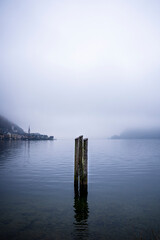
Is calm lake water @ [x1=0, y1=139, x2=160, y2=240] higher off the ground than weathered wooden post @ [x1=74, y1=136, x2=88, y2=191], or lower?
lower

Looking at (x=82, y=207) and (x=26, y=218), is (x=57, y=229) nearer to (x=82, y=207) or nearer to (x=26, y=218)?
Answer: (x=26, y=218)

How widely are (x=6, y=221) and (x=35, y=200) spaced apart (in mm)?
3312

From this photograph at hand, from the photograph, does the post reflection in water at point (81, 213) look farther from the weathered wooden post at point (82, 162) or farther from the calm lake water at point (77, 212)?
the weathered wooden post at point (82, 162)

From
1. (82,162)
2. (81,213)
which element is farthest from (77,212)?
(82,162)

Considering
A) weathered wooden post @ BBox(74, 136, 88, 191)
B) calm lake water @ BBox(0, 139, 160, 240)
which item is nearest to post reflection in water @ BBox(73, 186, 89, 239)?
calm lake water @ BBox(0, 139, 160, 240)

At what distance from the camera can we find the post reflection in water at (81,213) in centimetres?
770

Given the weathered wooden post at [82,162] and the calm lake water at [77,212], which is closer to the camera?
the calm lake water at [77,212]

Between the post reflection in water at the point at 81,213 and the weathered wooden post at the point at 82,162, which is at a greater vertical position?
the weathered wooden post at the point at 82,162

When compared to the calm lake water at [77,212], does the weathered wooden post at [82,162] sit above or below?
above

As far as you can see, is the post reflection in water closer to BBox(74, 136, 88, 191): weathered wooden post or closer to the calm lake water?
the calm lake water

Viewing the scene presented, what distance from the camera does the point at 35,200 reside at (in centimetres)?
1184

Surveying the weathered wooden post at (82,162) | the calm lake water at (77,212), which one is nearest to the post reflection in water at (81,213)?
the calm lake water at (77,212)

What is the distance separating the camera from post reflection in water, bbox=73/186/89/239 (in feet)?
25.3

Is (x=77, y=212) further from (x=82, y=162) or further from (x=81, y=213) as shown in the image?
(x=82, y=162)
